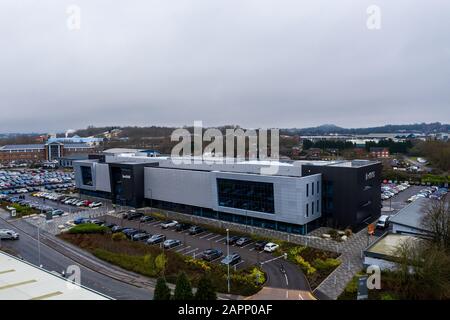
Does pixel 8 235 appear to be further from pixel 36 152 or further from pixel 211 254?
pixel 36 152

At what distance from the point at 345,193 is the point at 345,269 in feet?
25.6

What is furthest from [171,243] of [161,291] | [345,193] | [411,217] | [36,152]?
[36,152]

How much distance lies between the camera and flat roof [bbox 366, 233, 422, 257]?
62.1ft

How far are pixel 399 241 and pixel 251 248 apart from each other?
879 centimetres

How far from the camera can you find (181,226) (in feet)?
89.3

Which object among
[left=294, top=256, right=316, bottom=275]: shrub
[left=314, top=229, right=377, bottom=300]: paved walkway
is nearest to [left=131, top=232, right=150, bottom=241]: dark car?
[left=294, top=256, right=316, bottom=275]: shrub

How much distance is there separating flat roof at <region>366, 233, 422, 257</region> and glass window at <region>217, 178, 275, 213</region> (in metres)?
7.78

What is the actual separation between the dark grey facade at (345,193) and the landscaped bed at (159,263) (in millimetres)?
9703

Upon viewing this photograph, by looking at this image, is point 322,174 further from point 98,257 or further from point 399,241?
point 98,257

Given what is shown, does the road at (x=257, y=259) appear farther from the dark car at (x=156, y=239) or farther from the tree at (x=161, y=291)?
the tree at (x=161, y=291)

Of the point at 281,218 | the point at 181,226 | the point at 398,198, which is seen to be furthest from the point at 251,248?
the point at 398,198

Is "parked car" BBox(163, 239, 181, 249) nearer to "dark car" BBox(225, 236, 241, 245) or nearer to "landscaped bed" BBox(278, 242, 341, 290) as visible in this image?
"dark car" BBox(225, 236, 241, 245)

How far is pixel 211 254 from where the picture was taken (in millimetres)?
20734

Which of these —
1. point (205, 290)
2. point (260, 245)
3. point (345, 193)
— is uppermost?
point (345, 193)
